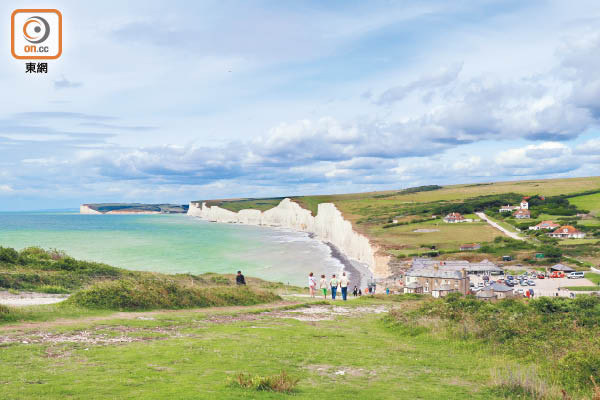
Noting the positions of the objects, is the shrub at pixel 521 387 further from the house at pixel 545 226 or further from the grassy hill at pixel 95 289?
the house at pixel 545 226

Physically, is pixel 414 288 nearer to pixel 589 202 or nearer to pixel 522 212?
pixel 522 212

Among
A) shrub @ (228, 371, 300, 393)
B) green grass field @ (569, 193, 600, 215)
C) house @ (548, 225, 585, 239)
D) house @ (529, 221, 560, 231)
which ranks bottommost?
house @ (548, 225, 585, 239)

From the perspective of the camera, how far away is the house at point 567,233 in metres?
99.2

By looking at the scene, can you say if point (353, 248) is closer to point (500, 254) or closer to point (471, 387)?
point (500, 254)

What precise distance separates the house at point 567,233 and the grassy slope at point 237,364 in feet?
326

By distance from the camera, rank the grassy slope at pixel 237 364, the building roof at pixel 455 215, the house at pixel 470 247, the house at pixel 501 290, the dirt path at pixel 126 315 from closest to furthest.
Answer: the grassy slope at pixel 237 364 < the dirt path at pixel 126 315 < the house at pixel 501 290 < the house at pixel 470 247 < the building roof at pixel 455 215

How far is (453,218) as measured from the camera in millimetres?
130500

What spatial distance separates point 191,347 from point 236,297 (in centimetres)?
1187

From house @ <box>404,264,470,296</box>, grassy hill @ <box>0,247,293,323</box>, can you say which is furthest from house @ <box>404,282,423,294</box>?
grassy hill @ <box>0,247,293,323</box>

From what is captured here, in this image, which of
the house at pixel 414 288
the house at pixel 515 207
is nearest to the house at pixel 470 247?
the house at pixel 414 288

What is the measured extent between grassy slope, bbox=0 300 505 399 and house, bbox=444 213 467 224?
119633 millimetres

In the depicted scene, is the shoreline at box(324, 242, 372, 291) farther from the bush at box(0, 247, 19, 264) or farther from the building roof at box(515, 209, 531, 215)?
the building roof at box(515, 209, 531, 215)

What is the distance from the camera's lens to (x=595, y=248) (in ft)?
283

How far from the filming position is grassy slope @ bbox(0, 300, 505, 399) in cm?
825
